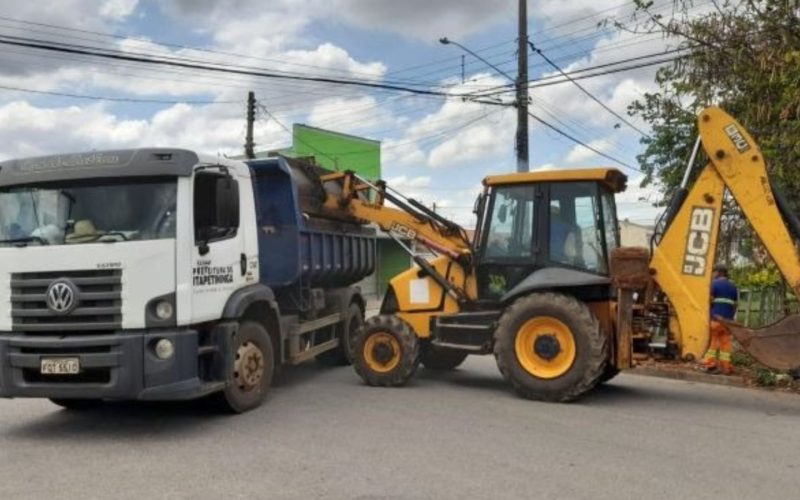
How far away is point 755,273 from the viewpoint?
1354 cm

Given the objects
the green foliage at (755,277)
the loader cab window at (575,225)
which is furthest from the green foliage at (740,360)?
the loader cab window at (575,225)

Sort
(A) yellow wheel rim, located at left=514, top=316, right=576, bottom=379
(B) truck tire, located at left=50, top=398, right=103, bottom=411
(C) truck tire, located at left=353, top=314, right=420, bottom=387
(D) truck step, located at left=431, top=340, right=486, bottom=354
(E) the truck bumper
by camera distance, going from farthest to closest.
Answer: (C) truck tire, located at left=353, top=314, right=420, bottom=387
(D) truck step, located at left=431, top=340, right=486, bottom=354
(A) yellow wheel rim, located at left=514, top=316, right=576, bottom=379
(B) truck tire, located at left=50, top=398, right=103, bottom=411
(E) the truck bumper

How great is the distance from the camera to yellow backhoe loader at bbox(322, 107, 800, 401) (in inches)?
335

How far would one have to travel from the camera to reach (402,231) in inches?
418

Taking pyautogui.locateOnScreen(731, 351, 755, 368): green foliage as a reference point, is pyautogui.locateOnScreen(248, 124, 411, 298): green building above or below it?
above

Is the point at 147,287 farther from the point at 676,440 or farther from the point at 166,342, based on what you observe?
the point at 676,440

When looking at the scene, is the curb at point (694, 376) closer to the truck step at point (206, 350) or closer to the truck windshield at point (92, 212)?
the truck step at point (206, 350)

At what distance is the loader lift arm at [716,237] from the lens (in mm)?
8312

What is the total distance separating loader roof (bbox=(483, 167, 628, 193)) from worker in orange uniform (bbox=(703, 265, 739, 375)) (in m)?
1.99

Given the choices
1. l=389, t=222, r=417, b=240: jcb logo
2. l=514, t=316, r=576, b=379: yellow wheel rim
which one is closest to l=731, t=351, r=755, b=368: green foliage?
l=514, t=316, r=576, b=379: yellow wheel rim

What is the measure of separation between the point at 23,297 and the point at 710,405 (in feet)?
24.3

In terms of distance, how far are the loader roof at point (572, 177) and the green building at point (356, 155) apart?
18994 mm

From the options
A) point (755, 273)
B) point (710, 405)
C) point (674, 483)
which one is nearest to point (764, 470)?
point (674, 483)

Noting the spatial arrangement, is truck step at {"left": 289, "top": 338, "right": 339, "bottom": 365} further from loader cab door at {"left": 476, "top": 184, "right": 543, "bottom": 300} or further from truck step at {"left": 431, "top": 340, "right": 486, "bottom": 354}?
loader cab door at {"left": 476, "top": 184, "right": 543, "bottom": 300}
